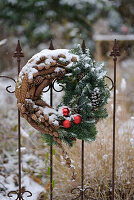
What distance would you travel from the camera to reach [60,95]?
248cm

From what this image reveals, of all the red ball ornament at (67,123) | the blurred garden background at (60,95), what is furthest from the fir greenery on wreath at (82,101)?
the blurred garden background at (60,95)

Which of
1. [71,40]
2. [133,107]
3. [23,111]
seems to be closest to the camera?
[23,111]

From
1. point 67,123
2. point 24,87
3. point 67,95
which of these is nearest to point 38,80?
point 24,87

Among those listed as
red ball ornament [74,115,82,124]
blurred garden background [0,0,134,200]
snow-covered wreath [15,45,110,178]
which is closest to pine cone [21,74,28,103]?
snow-covered wreath [15,45,110,178]

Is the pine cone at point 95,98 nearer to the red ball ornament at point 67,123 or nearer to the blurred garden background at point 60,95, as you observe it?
the red ball ornament at point 67,123

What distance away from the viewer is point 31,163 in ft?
9.73

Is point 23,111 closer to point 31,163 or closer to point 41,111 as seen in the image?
point 41,111

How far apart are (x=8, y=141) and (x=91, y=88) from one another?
1.71m

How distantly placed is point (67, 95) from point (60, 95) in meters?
0.71

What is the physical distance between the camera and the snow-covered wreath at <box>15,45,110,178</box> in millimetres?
1698

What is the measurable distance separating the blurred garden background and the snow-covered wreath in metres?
0.43

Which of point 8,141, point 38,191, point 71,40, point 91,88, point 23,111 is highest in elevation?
point 71,40

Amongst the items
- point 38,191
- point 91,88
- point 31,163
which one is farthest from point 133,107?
point 91,88

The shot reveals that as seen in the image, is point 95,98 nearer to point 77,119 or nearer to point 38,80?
point 77,119
